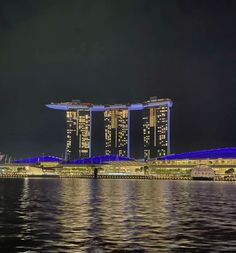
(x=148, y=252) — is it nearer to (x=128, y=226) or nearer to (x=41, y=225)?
(x=128, y=226)

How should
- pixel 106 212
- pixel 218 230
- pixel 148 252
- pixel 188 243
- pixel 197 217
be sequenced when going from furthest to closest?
pixel 106 212 → pixel 197 217 → pixel 218 230 → pixel 188 243 → pixel 148 252

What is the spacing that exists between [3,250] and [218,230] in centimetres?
1506

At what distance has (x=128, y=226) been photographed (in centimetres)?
3666

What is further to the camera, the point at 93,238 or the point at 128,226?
the point at 128,226

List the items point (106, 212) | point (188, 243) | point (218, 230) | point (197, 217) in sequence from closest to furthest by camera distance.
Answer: point (188, 243) < point (218, 230) < point (197, 217) < point (106, 212)

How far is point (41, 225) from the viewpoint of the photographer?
36.9 m

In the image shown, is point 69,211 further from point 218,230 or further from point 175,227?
point 218,230

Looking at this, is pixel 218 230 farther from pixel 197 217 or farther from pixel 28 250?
pixel 28 250

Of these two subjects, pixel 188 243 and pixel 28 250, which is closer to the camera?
pixel 28 250

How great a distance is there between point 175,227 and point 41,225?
9.64m

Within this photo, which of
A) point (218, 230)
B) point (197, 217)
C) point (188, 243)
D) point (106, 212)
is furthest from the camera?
point (106, 212)

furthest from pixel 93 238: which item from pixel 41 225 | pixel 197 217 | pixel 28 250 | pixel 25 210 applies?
pixel 25 210

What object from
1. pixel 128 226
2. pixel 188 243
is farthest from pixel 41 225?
pixel 188 243

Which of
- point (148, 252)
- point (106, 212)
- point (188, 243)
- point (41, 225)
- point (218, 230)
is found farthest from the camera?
point (106, 212)
